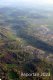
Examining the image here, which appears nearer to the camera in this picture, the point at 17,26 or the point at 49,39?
the point at 49,39

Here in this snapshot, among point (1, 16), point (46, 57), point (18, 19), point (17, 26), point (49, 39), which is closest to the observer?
point (46, 57)

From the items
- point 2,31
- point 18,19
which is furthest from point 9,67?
point 18,19

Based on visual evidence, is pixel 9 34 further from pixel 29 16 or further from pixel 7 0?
pixel 7 0

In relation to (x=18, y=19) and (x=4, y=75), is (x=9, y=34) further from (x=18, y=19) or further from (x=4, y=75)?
(x=4, y=75)

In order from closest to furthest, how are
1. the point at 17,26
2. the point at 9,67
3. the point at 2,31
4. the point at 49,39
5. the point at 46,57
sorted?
the point at 9,67 → the point at 46,57 → the point at 49,39 → the point at 2,31 → the point at 17,26

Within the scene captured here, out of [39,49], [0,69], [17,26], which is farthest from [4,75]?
[17,26]

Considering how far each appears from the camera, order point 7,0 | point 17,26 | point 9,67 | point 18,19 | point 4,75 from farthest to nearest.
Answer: point 7,0 → point 18,19 → point 17,26 → point 9,67 → point 4,75
